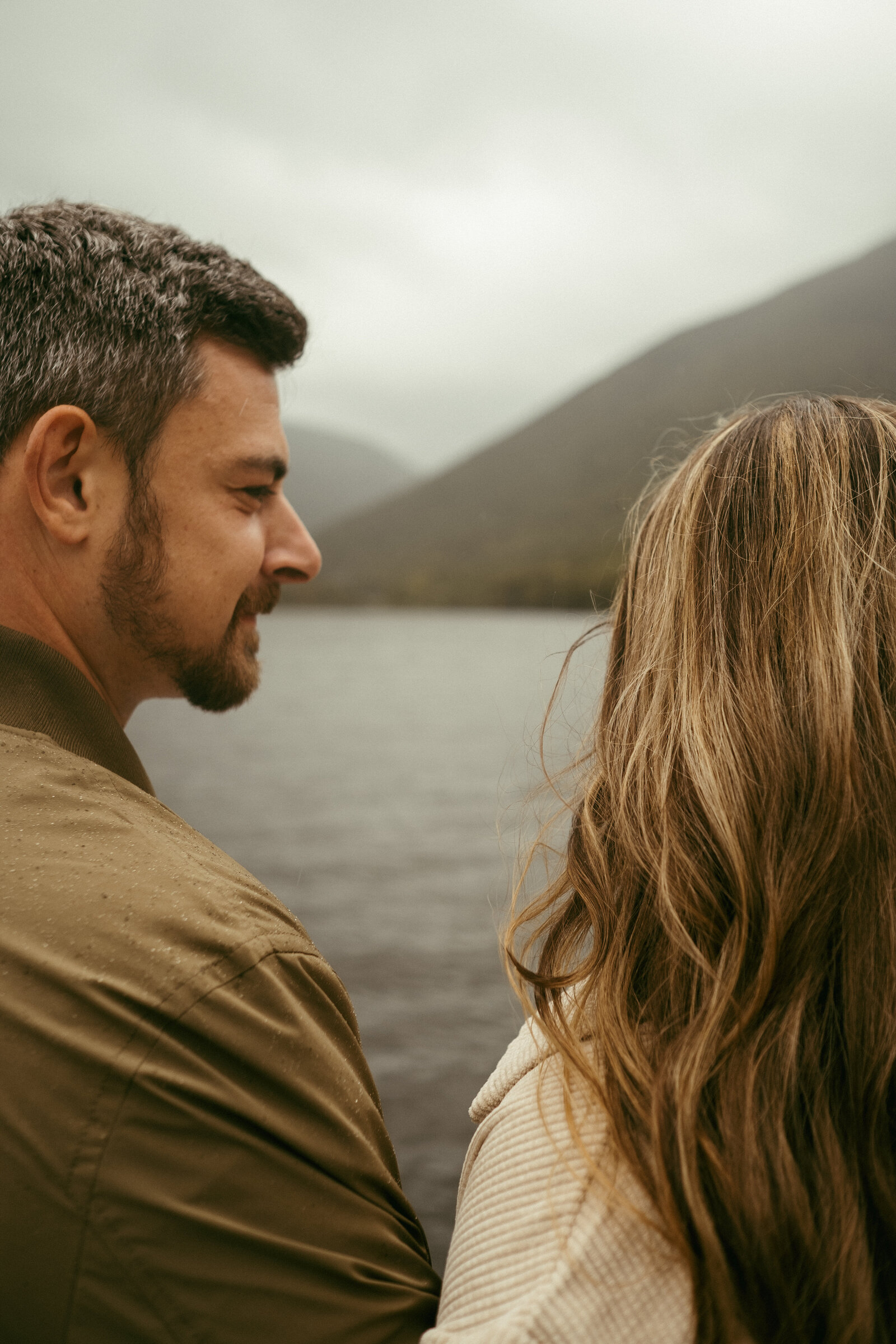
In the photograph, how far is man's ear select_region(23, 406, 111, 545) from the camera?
1776 millimetres

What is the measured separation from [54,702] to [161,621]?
17.8 inches

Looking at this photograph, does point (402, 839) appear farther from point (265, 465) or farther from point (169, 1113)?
point (169, 1113)

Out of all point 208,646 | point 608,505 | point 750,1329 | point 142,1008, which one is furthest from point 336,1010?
point 608,505

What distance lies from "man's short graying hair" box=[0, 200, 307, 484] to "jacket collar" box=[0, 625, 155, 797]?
50 centimetres

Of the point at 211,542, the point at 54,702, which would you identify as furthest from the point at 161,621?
the point at 54,702

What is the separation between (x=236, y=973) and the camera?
3.98 feet

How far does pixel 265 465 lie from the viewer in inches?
82.1

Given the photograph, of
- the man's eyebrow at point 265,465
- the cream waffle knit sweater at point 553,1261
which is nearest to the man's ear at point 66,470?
the man's eyebrow at point 265,465

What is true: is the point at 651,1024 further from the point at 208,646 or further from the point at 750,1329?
the point at 208,646

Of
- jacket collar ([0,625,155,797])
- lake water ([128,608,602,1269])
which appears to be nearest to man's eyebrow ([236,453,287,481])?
jacket collar ([0,625,155,797])

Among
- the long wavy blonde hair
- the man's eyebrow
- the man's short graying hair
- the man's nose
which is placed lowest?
the long wavy blonde hair

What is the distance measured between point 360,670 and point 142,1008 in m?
78.8

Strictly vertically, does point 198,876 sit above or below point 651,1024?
above

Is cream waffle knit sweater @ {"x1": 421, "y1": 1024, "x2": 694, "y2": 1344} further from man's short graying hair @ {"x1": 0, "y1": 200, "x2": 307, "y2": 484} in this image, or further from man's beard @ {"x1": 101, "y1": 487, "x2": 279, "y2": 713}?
man's short graying hair @ {"x1": 0, "y1": 200, "x2": 307, "y2": 484}
